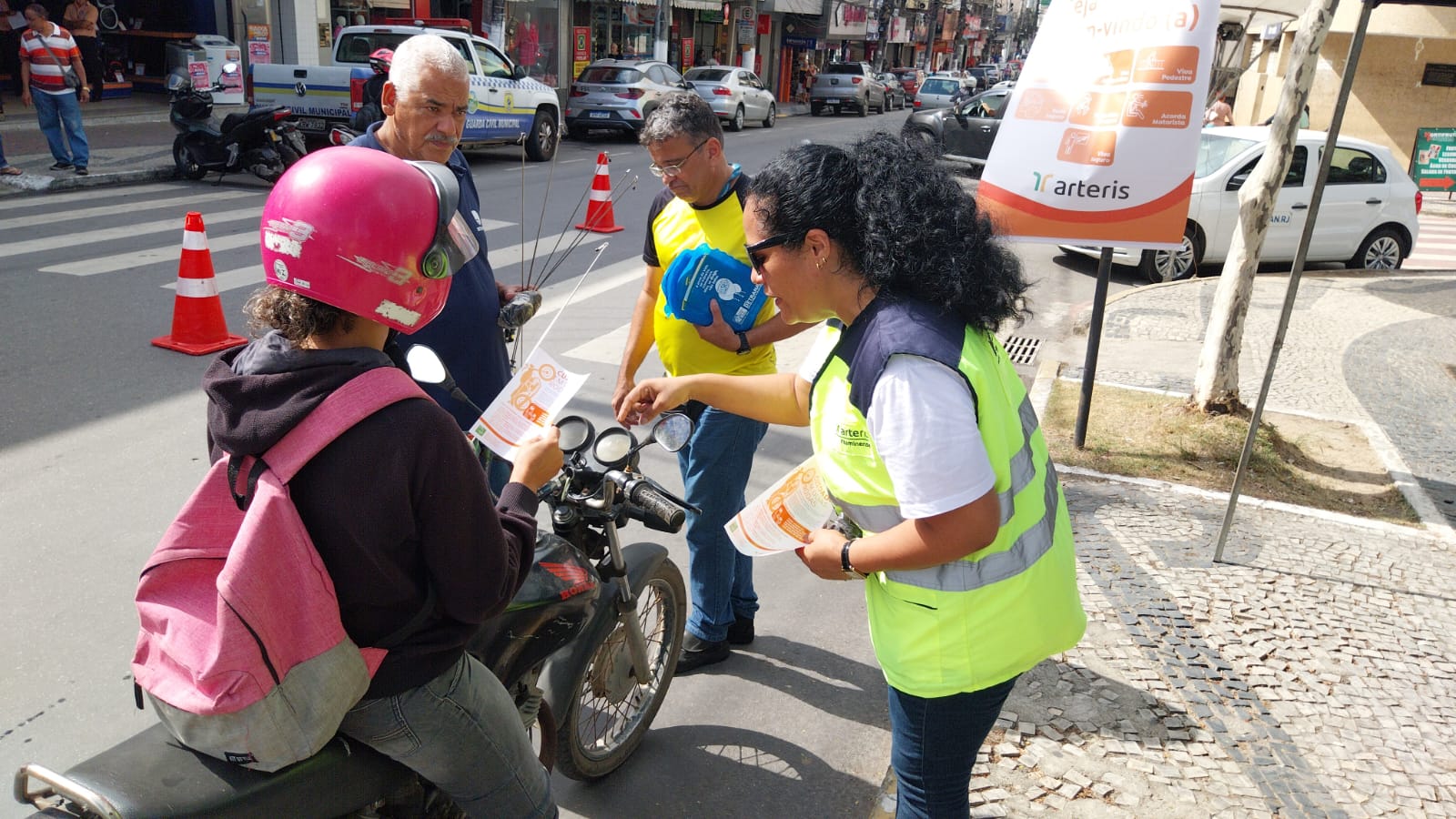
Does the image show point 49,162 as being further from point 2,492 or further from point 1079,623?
→ point 1079,623

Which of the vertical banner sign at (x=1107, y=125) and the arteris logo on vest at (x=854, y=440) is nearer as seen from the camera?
the arteris logo on vest at (x=854, y=440)

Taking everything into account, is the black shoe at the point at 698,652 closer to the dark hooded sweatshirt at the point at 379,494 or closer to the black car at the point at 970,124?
the dark hooded sweatshirt at the point at 379,494

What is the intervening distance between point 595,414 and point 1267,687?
3681 millimetres

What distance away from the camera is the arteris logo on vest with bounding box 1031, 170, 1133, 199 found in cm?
539

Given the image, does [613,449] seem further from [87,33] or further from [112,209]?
[87,33]

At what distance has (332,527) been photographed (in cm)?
161

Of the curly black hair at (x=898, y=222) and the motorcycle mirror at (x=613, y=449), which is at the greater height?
the curly black hair at (x=898, y=222)

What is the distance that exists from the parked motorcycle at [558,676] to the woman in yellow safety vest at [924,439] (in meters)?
0.60

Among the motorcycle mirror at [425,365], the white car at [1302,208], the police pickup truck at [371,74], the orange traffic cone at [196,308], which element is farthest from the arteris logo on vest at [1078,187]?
the police pickup truck at [371,74]

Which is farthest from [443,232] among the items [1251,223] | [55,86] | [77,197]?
[55,86]

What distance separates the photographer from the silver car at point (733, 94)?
26266 millimetres

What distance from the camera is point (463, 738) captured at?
6.38ft

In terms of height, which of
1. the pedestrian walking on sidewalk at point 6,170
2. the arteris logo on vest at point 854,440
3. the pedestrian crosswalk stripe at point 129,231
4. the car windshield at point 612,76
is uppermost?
the car windshield at point 612,76

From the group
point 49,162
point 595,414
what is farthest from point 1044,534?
point 49,162
